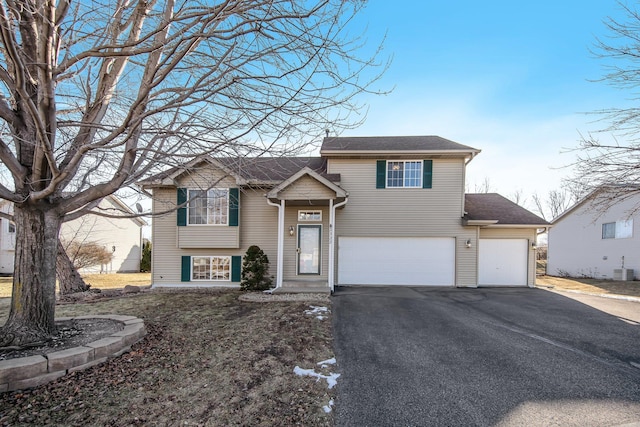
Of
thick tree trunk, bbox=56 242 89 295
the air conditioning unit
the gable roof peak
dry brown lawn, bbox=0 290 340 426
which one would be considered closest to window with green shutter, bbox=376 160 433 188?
the gable roof peak

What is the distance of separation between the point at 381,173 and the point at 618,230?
46.1 ft

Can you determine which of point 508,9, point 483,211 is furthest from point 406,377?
point 483,211

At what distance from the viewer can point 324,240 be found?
1067 centimetres

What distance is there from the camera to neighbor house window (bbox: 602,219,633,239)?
14.8 meters

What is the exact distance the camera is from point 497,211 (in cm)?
1189

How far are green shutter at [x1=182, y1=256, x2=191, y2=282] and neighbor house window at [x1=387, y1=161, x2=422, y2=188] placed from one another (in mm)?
7816

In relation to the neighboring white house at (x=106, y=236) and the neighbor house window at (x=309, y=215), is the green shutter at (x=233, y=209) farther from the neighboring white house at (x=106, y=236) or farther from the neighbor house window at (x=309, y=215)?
the neighboring white house at (x=106, y=236)

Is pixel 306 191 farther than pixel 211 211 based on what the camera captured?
No

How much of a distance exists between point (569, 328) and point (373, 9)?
679 centimetres

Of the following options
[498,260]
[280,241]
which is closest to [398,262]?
[498,260]

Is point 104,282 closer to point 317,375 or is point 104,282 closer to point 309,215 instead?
point 309,215

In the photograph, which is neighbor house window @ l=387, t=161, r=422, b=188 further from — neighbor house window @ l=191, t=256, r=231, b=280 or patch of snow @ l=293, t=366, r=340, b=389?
patch of snow @ l=293, t=366, r=340, b=389

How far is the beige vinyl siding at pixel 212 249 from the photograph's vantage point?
10820mm

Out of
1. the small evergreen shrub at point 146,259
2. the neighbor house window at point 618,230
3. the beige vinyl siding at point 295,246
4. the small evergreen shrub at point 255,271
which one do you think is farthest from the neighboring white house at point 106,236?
the neighbor house window at point 618,230
